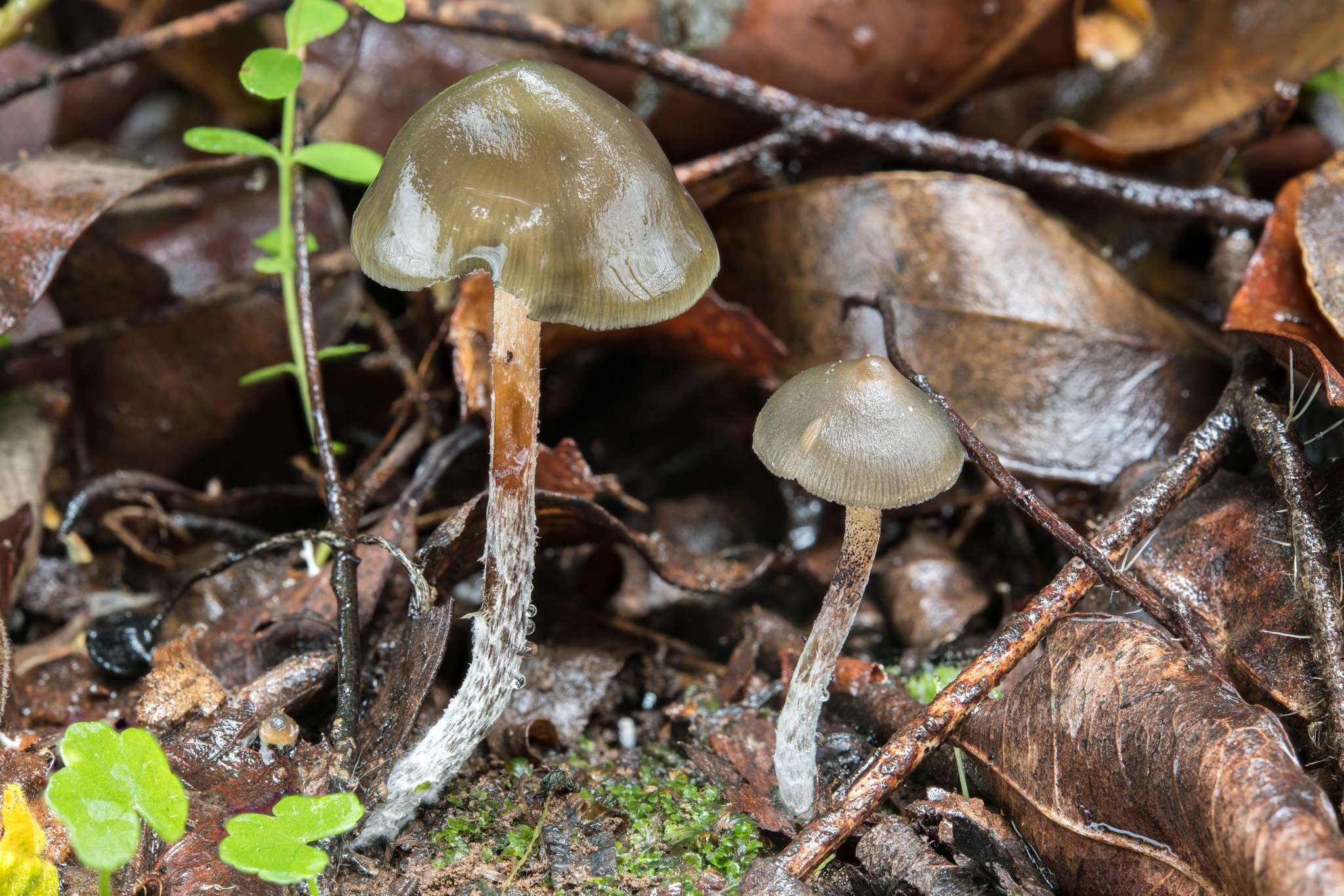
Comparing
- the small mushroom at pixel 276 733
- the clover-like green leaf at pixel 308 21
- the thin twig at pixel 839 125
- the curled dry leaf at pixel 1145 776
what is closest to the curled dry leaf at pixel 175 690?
the small mushroom at pixel 276 733

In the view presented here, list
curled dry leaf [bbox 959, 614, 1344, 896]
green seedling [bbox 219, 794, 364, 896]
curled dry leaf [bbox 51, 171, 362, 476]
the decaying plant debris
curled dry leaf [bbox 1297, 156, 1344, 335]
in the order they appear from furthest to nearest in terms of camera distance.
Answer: curled dry leaf [bbox 51, 171, 362, 476], curled dry leaf [bbox 1297, 156, 1344, 335], the decaying plant debris, green seedling [bbox 219, 794, 364, 896], curled dry leaf [bbox 959, 614, 1344, 896]

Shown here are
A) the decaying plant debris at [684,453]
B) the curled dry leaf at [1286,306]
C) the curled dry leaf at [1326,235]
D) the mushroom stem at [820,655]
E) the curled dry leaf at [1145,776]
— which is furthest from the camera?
the curled dry leaf at [1326,235]

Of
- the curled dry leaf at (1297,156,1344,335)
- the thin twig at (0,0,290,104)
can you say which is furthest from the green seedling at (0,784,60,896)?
the curled dry leaf at (1297,156,1344,335)

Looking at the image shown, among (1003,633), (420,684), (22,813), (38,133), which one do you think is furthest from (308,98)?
(1003,633)

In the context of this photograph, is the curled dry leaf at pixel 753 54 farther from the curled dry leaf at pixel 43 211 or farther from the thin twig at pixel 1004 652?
the thin twig at pixel 1004 652

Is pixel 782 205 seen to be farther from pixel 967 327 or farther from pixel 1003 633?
pixel 1003 633

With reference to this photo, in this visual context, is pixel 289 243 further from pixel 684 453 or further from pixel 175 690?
pixel 684 453

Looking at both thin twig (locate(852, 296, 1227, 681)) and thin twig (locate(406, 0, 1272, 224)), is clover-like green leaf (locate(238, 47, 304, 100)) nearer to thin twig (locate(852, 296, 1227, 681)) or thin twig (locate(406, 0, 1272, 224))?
thin twig (locate(406, 0, 1272, 224))
